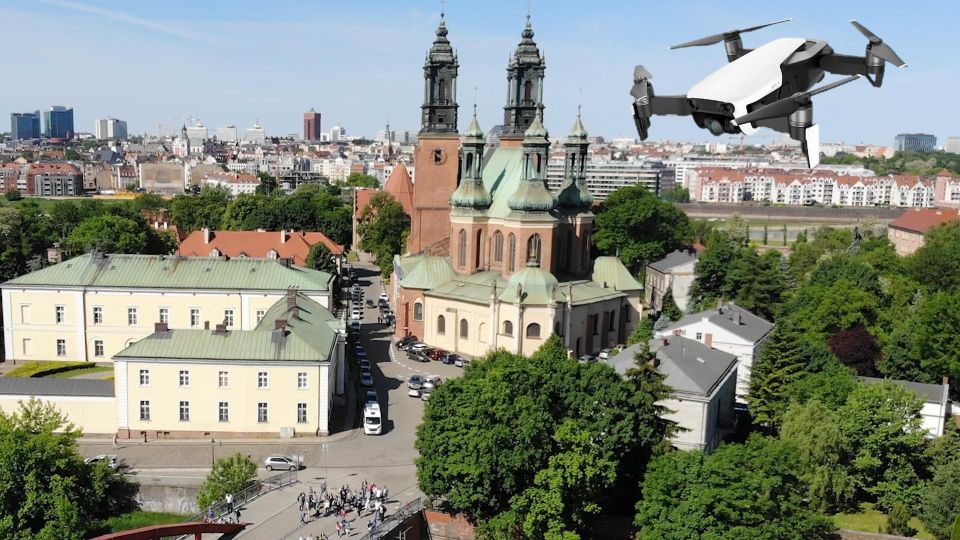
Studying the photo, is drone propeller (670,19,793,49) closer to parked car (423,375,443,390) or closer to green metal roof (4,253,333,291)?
parked car (423,375,443,390)

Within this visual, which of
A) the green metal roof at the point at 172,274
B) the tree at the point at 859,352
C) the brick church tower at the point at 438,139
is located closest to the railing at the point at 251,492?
the green metal roof at the point at 172,274

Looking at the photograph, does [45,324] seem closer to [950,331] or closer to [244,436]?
[244,436]

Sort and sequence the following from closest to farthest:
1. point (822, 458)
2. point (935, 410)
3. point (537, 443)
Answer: point (537, 443) < point (822, 458) < point (935, 410)

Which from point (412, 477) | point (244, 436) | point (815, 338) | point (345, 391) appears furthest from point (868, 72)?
point (815, 338)

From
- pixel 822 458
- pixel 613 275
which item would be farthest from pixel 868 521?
pixel 613 275

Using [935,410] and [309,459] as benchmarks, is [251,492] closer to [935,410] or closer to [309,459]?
[309,459]

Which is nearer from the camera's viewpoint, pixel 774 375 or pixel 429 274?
pixel 774 375
